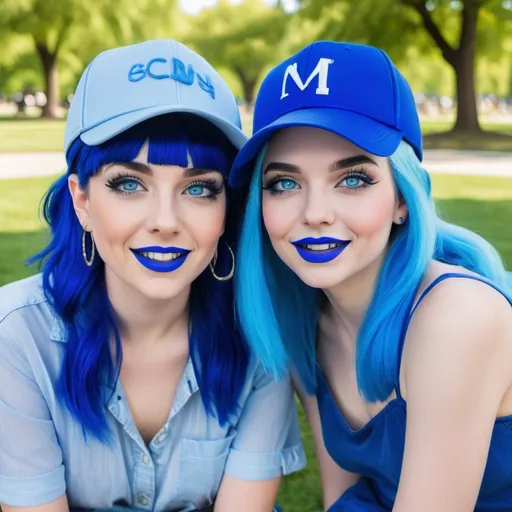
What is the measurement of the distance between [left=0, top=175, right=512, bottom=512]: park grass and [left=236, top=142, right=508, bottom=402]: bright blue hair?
2.66 ft

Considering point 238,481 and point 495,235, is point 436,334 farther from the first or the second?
point 495,235

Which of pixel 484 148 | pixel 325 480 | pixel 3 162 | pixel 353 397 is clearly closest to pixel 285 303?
pixel 353 397

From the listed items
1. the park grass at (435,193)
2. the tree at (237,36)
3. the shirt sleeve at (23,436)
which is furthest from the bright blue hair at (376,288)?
the tree at (237,36)

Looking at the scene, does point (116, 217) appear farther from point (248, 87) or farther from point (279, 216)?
point (248, 87)

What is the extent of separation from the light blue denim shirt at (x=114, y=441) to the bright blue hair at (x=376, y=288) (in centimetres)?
15

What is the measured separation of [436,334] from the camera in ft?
6.52

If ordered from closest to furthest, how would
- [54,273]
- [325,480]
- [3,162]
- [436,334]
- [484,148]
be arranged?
[436,334] < [54,273] < [325,480] < [3,162] < [484,148]

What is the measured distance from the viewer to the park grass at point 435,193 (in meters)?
3.24

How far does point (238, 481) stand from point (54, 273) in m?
0.92

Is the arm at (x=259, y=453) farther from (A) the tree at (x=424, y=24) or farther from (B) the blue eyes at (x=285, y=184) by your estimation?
(A) the tree at (x=424, y=24)

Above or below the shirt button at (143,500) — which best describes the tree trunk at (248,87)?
above

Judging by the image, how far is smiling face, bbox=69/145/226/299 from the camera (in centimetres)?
206

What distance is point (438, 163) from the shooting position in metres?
15.0

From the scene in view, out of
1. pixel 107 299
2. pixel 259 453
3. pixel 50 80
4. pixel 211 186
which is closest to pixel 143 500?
pixel 259 453
